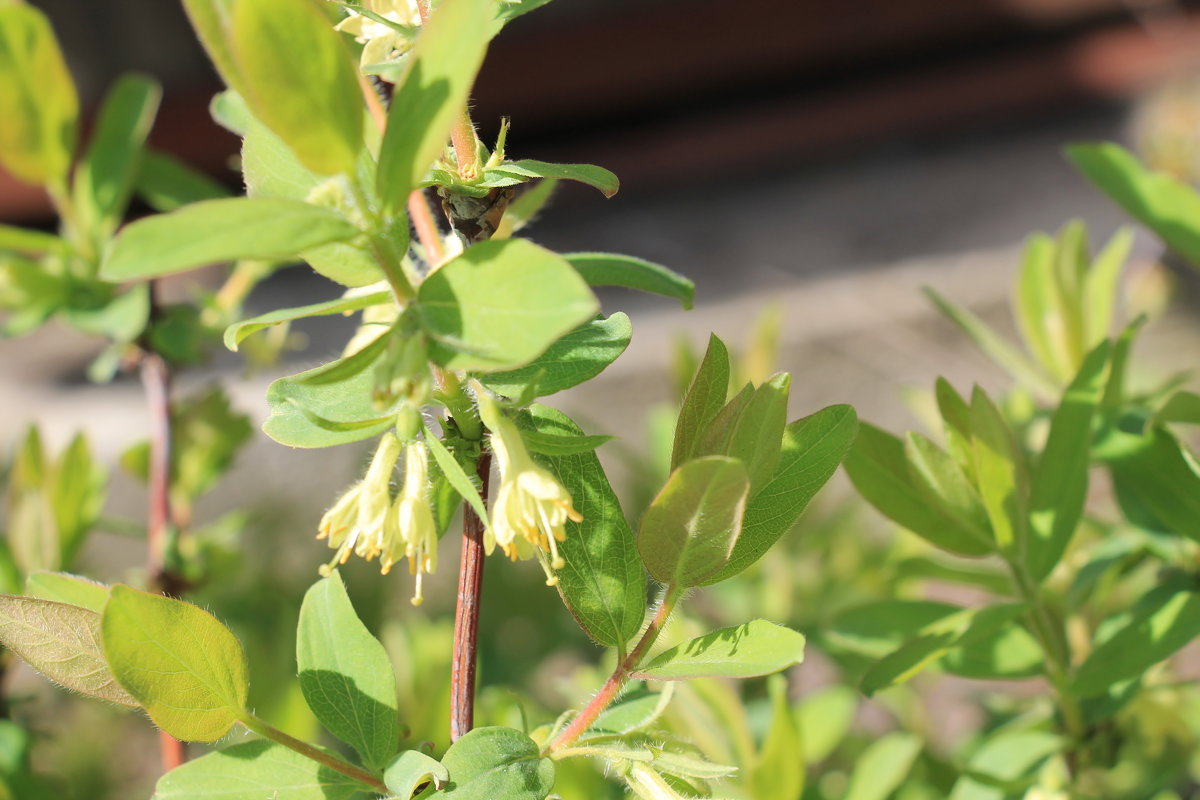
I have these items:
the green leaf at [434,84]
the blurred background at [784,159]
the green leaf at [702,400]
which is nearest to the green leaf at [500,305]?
the green leaf at [434,84]

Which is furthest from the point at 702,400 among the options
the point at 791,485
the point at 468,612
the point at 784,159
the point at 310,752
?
the point at 784,159

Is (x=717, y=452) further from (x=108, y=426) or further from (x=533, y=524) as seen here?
(x=108, y=426)

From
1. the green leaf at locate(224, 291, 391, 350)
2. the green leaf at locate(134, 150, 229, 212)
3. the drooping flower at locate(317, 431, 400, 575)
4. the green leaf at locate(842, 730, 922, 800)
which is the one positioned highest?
the green leaf at locate(224, 291, 391, 350)

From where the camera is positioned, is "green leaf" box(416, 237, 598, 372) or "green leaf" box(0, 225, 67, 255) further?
"green leaf" box(0, 225, 67, 255)

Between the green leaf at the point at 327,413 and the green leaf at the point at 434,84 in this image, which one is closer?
the green leaf at the point at 434,84

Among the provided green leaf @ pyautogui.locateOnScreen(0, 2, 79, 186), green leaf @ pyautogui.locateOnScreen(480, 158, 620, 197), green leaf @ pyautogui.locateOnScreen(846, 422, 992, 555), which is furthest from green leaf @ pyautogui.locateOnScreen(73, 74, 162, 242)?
green leaf @ pyautogui.locateOnScreen(846, 422, 992, 555)

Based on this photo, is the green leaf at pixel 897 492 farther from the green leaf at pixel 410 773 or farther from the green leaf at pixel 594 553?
the green leaf at pixel 410 773

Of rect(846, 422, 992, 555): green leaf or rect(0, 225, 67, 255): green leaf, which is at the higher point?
rect(846, 422, 992, 555): green leaf

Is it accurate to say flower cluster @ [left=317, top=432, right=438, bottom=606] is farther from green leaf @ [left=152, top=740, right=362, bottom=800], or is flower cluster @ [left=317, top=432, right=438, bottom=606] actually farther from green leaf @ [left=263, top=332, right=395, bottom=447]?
green leaf @ [left=152, top=740, right=362, bottom=800]
